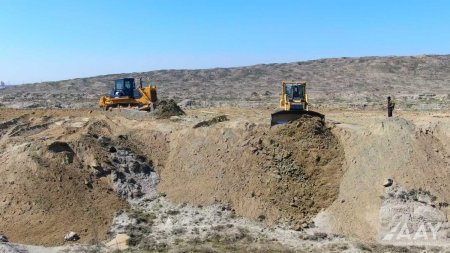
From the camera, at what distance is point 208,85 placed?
6569 centimetres

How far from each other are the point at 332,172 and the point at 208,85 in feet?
163

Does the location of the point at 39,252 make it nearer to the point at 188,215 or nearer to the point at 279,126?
the point at 188,215

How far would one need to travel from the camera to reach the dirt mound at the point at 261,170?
51.8 feet

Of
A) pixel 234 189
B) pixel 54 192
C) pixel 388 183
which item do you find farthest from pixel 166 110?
pixel 388 183

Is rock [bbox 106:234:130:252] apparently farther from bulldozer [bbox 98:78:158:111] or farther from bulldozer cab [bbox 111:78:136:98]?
bulldozer cab [bbox 111:78:136:98]

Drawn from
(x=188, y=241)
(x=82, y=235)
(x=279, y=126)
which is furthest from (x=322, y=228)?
(x=82, y=235)

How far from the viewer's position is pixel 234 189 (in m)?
16.5

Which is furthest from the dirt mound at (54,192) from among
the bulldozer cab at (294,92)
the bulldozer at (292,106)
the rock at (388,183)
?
the bulldozer cab at (294,92)

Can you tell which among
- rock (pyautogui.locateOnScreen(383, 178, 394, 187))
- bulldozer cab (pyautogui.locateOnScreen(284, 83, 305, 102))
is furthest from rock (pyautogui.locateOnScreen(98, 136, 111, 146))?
rock (pyautogui.locateOnScreen(383, 178, 394, 187))

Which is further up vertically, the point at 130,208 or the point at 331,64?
the point at 331,64

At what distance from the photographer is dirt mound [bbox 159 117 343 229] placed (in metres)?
15.8

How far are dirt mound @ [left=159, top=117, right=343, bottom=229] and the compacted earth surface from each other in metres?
0.04

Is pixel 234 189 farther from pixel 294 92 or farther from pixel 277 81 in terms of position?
pixel 277 81

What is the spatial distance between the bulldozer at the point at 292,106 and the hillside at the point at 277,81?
25232mm
